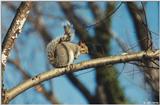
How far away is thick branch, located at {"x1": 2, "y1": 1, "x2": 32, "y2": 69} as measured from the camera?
275cm

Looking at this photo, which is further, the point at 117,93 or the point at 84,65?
the point at 117,93

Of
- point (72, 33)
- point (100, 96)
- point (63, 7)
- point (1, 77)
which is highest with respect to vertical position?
point (63, 7)

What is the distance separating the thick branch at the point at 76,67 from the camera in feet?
8.95

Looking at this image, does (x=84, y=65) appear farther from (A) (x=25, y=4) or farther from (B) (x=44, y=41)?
(B) (x=44, y=41)

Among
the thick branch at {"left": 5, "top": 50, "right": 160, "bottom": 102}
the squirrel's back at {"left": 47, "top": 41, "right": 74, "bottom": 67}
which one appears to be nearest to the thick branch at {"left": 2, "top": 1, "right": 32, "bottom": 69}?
the thick branch at {"left": 5, "top": 50, "right": 160, "bottom": 102}

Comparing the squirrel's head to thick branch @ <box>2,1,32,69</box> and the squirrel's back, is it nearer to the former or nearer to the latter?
the squirrel's back

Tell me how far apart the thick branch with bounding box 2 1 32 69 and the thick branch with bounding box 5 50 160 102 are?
13cm

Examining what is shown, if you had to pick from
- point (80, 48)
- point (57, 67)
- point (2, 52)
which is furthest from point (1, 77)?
point (80, 48)

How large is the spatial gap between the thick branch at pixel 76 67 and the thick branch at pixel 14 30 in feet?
0.43

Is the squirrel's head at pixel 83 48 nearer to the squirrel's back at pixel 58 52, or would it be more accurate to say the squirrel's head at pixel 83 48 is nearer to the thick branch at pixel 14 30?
the squirrel's back at pixel 58 52

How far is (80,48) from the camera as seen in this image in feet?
10.3

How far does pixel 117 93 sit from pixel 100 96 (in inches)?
9.0

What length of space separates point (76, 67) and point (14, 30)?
1.11ft

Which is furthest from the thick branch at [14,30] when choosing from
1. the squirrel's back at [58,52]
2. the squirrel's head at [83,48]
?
the squirrel's head at [83,48]
